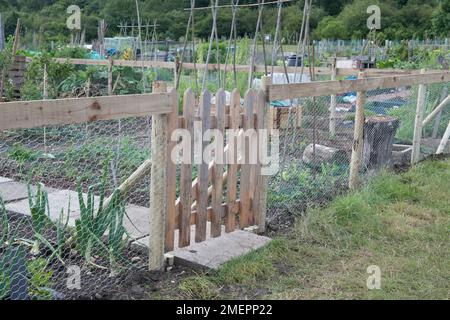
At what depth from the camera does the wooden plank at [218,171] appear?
3889 mm

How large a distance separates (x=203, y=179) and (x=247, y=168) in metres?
0.54

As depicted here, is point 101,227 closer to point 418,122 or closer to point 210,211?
point 210,211

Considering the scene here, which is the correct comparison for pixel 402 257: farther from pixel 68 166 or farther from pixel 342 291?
pixel 68 166

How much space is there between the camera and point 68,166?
19.6 ft

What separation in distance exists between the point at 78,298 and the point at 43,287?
0.72 feet

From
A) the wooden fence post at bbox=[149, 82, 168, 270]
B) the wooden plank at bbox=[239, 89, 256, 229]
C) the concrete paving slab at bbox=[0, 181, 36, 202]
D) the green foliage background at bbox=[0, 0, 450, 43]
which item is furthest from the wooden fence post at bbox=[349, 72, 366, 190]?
the green foliage background at bbox=[0, 0, 450, 43]

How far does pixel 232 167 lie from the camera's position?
13.6 ft

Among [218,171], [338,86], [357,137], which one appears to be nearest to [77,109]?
[218,171]

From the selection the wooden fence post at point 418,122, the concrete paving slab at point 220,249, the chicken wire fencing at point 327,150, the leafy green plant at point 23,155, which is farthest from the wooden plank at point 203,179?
the wooden fence post at point 418,122

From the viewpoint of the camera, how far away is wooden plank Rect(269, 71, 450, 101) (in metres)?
4.46

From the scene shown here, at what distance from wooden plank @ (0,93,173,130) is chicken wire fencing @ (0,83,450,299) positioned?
0.51 meters

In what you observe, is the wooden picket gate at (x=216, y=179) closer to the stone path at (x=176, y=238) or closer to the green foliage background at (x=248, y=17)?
the stone path at (x=176, y=238)

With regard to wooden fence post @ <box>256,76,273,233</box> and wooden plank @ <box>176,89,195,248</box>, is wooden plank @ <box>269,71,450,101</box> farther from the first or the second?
wooden plank @ <box>176,89,195,248</box>
